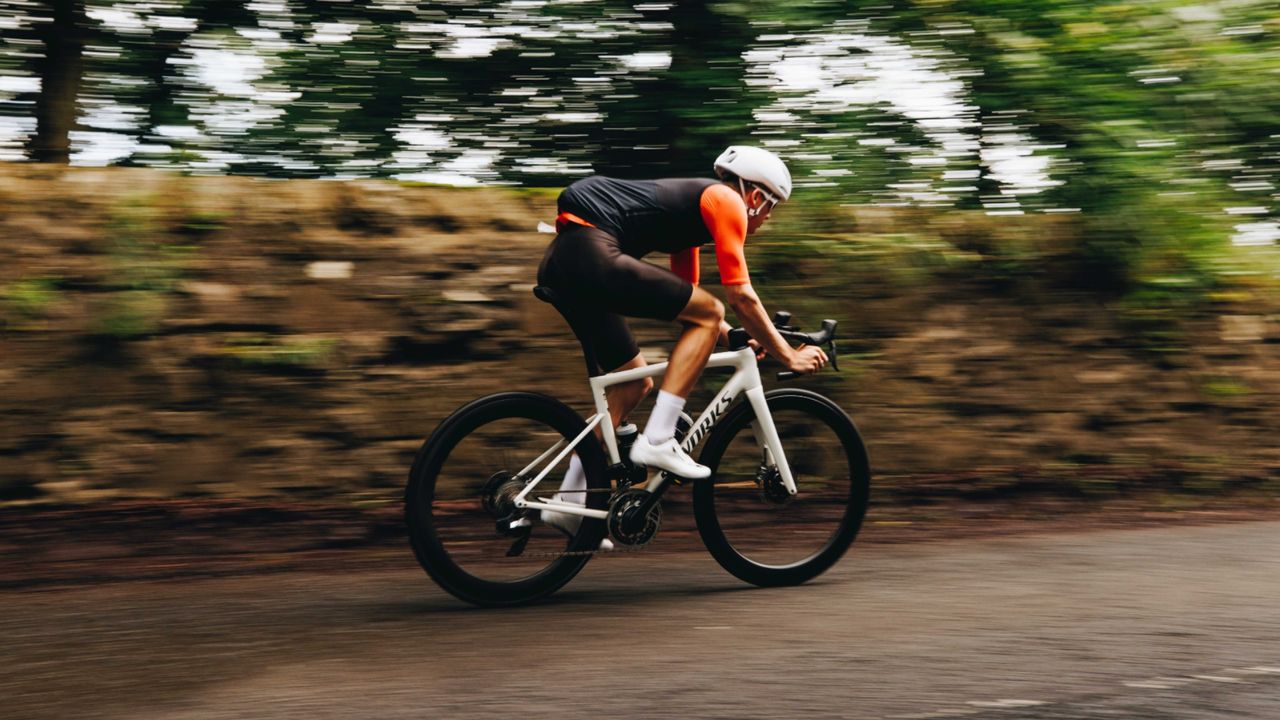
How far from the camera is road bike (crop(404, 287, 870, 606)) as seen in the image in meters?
5.10

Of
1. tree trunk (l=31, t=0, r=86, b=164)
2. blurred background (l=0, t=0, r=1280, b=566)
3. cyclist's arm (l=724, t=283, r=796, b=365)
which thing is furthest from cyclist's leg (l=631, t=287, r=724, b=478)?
tree trunk (l=31, t=0, r=86, b=164)

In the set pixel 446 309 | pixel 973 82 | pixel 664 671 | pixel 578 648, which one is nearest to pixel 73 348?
pixel 446 309

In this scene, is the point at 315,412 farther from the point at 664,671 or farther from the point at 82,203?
the point at 664,671

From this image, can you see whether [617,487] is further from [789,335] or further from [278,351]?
[278,351]

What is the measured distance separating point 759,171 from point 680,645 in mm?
2043

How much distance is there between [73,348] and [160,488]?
0.91m

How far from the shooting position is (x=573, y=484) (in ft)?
17.4

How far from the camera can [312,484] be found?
7176mm

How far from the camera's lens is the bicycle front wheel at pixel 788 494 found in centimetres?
552

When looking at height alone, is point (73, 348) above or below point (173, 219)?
below

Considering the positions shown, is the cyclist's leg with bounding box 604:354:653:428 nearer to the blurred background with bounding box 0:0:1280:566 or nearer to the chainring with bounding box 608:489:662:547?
the chainring with bounding box 608:489:662:547

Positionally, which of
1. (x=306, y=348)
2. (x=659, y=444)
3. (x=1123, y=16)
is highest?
(x=1123, y=16)

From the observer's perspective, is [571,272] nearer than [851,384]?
Yes

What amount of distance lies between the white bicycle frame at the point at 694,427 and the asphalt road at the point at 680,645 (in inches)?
18.3
